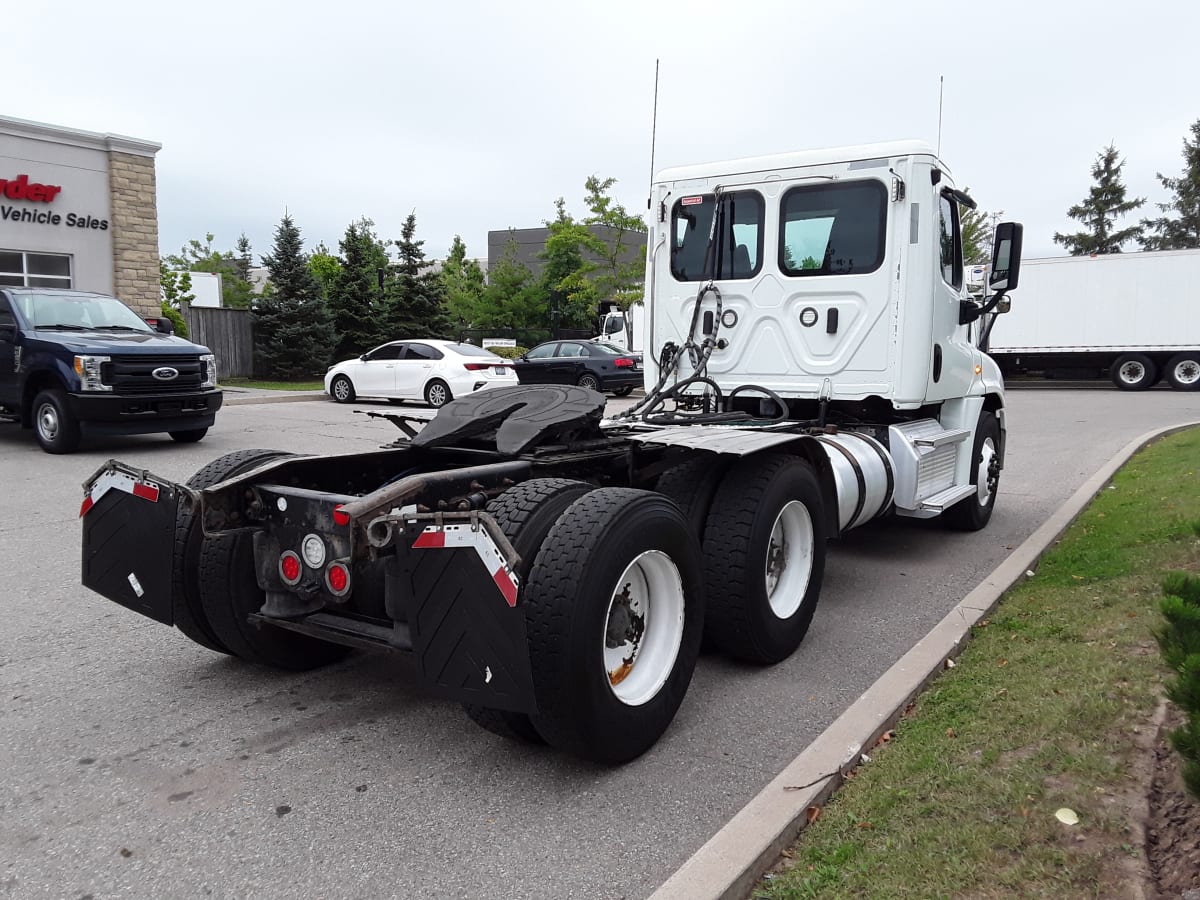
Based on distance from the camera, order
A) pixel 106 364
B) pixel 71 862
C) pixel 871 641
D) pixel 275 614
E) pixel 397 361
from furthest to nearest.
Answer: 1. pixel 397 361
2. pixel 106 364
3. pixel 871 641
4. pixel 275 614
5. pixel 71 862

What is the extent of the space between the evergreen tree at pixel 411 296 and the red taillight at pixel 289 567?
2651cm

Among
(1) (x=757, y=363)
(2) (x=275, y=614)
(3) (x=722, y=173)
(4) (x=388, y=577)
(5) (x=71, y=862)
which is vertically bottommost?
(5) (x=71, y=862)

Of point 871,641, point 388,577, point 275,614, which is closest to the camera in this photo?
point 388,577

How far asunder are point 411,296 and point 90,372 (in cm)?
1950

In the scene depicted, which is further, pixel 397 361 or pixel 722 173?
pixel 397 361

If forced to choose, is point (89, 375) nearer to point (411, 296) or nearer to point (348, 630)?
point (348, 630)

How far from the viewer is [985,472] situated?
7.49 meters

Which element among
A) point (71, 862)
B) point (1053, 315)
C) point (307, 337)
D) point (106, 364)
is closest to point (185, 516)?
point (71, 862)

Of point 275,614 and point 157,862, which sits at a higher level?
point 275,614

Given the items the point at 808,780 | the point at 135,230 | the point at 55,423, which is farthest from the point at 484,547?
the point at 135,230

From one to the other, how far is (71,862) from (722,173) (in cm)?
565

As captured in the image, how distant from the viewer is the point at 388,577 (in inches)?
131

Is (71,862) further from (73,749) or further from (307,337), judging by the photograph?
(307,337)

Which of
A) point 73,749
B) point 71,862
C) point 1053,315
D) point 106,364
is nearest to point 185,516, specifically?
point 73,749
